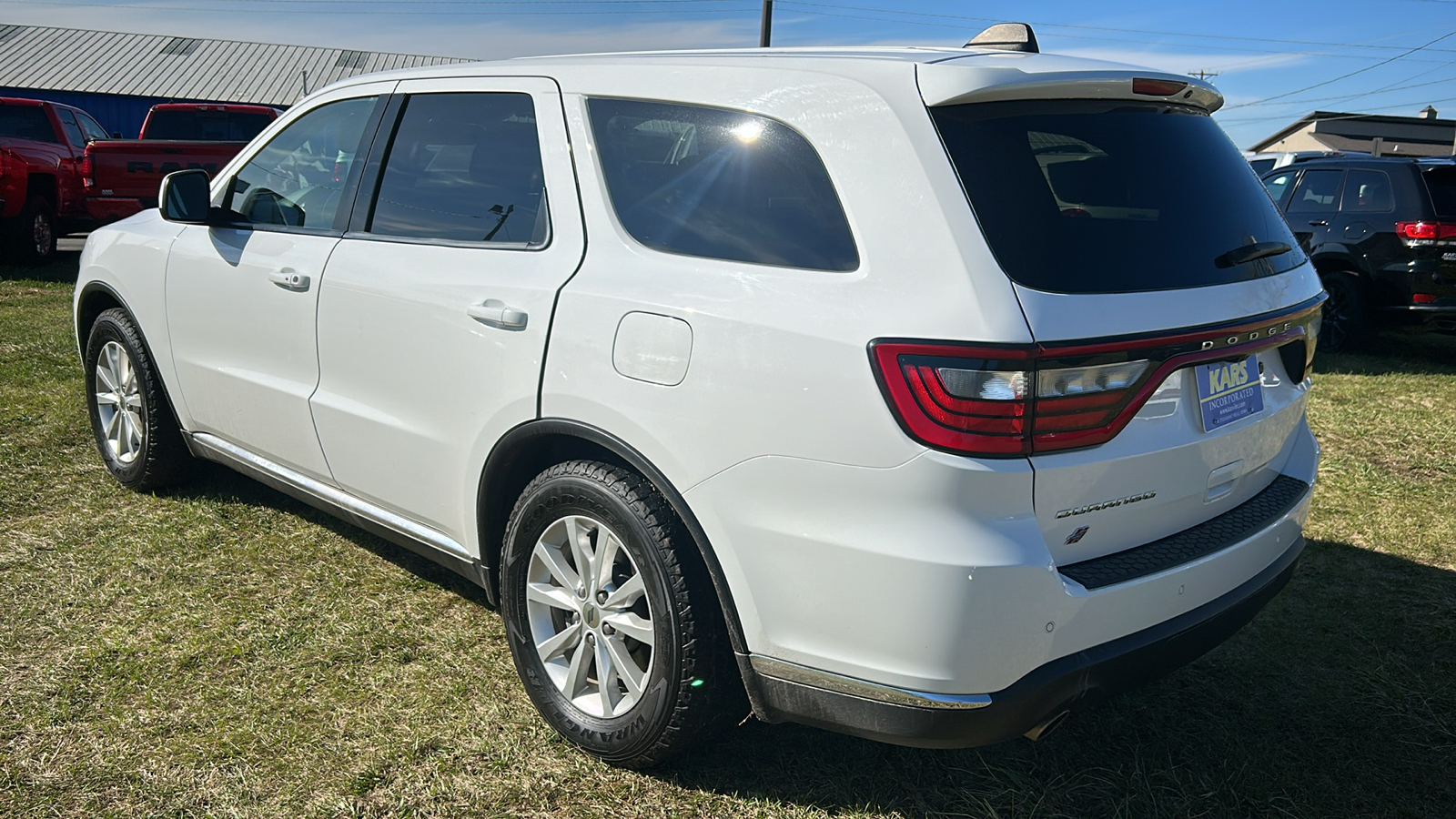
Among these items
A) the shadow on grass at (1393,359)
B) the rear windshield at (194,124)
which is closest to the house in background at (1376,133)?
the shadow on grass at (1393,359)

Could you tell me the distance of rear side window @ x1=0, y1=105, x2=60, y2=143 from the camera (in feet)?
40.5

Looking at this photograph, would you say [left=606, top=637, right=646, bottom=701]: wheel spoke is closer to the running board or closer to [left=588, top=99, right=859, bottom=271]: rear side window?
the running board

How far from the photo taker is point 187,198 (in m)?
3.70

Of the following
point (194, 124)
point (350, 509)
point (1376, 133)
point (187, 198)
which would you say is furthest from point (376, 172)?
point (1376, 133)

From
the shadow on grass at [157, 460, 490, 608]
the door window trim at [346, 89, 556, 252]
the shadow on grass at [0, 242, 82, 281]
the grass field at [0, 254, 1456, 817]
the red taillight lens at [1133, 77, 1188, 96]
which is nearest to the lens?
the red taillight lens at [1133, 77, 1188, 96]

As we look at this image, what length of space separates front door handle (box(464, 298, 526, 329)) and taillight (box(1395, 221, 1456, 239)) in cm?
818

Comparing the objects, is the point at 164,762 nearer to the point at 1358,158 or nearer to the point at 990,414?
the point at 990,414

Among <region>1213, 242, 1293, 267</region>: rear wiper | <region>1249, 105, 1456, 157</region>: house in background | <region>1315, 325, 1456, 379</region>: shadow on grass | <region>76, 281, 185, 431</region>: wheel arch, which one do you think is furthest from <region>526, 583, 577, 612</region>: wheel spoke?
<region>1249, 105, 1456, 157</region>: house in background

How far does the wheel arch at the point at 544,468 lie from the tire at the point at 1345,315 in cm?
796

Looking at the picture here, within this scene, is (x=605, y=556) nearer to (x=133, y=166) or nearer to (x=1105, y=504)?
(x=1105, y=504)

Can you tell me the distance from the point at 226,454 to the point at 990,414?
121 inches

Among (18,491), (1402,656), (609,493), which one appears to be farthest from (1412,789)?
(18,491)

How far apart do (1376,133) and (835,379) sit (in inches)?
1885

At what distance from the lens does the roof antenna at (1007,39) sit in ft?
8.86
